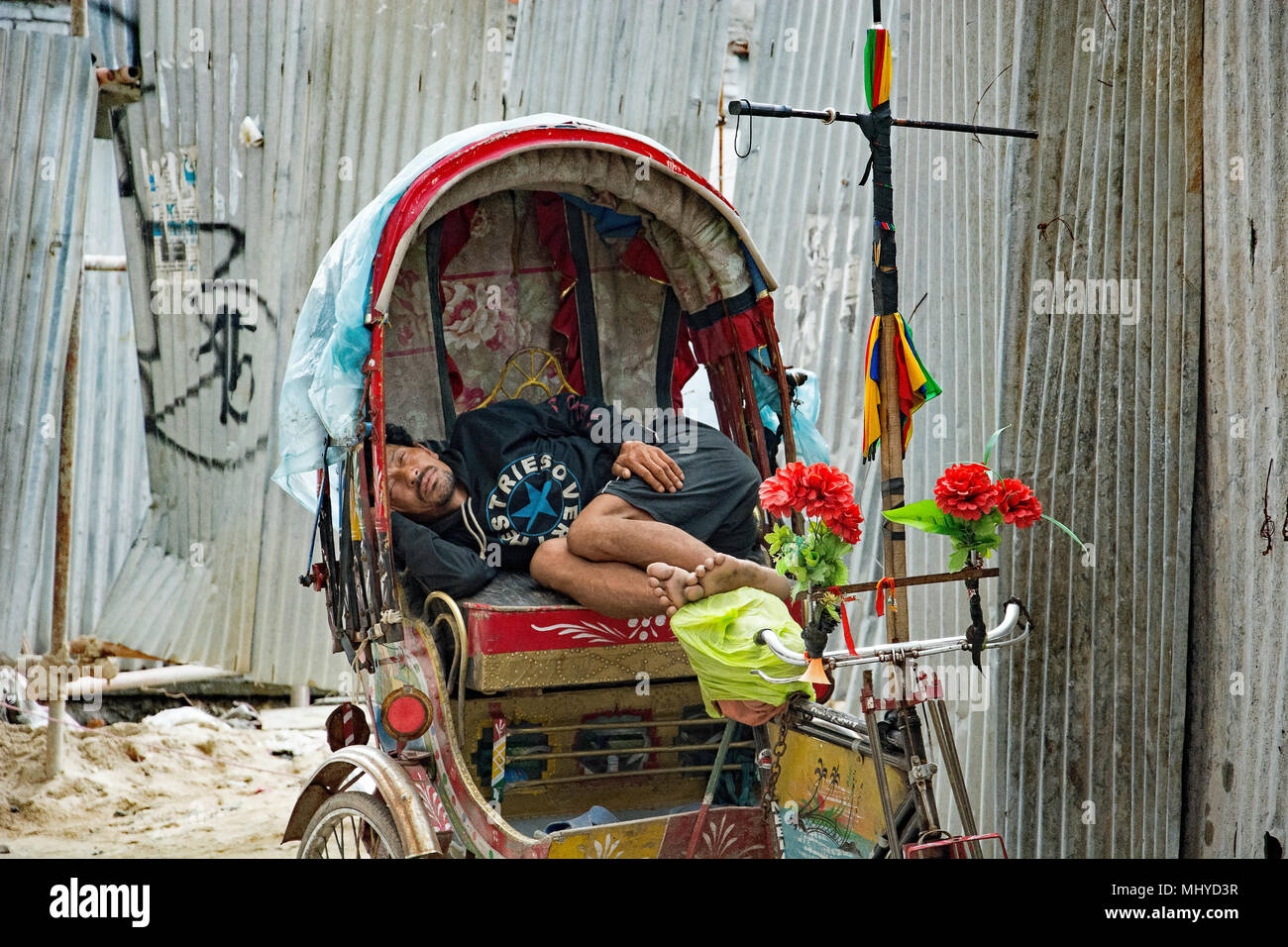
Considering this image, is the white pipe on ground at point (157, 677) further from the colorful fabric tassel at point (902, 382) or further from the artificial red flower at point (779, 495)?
the colorful fabric tassel at point (902, 382)

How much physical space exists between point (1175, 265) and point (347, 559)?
3.00 m

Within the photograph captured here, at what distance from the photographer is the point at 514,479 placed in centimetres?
437

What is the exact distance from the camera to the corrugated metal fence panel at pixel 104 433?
7.34 meters

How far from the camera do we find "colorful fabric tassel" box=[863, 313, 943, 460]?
3.15 meters

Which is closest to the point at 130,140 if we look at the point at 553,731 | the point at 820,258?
the point at 820,258

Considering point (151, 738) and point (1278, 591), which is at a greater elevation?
point (1278, 591)

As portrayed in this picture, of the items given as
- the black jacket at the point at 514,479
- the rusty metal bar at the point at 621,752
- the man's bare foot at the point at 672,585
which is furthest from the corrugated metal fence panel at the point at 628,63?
the rusty metal bar at the point at 621,752

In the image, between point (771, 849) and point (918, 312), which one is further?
point (918, 312)

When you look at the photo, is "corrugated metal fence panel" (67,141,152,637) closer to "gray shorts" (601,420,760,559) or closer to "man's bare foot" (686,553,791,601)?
"gray shorts" (601,420,760,559)

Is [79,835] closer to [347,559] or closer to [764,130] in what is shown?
[347,559]

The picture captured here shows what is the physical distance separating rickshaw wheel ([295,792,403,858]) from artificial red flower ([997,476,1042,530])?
206cm

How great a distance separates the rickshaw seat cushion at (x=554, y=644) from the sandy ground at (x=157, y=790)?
208 cm

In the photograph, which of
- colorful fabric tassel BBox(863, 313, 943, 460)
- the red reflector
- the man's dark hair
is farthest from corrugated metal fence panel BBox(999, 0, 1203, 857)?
the man's dark hair

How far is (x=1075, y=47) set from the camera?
4035mm
